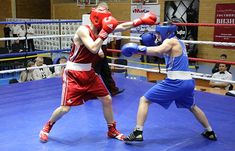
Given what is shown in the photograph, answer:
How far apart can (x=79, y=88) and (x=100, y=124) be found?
1.98 feet

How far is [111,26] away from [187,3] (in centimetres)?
858

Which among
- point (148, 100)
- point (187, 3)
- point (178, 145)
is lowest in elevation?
point (178, 145)

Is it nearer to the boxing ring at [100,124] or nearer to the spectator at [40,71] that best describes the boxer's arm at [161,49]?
the boxing ring at [100,124]

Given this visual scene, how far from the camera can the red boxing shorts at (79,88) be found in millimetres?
2838

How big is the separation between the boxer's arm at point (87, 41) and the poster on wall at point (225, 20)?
24.9 ft

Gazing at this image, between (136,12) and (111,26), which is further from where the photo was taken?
(136,12)

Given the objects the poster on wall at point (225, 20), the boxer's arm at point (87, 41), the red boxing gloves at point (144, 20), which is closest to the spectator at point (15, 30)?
the poster on wall at point (225, 20)

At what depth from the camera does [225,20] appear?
31.9 ft

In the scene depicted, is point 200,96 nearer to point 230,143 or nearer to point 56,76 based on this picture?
point 230,143

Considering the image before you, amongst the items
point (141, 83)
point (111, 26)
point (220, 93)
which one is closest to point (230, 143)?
point (111, 26)

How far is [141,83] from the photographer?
195 inches

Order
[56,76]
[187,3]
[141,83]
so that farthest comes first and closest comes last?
[187,3]
[56,76]
[141,83]

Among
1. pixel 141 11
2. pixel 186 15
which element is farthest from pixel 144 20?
pixel 141 11

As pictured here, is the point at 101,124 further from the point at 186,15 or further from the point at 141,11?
the point at 141,11
